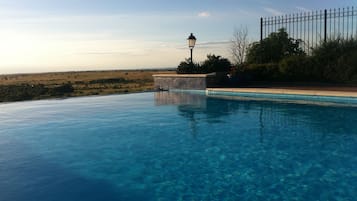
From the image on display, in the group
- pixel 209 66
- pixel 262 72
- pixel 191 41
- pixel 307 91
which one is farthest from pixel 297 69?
pixel 191 41

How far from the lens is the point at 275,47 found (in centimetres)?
1902

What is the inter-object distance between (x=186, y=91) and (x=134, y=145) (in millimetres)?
10674

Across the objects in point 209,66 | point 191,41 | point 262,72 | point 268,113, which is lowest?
point 268,113

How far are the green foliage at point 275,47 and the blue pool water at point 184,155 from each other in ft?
23.8

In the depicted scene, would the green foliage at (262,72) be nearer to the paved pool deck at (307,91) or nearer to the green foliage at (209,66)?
the green foliage at (209,66)

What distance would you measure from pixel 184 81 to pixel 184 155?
1170 cm

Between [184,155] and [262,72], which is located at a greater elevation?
[262,72]

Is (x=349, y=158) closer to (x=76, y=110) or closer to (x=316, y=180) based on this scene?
(x=316, y=180)

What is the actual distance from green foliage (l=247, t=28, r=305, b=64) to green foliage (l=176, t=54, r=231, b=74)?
6.20ft

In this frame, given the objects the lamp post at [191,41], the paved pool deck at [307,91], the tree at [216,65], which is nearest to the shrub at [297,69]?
the paved pool deck at [307,91]

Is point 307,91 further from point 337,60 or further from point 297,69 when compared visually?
point 297,69

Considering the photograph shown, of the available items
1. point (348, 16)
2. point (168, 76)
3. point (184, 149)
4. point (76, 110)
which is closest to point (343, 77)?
point (348, 16)

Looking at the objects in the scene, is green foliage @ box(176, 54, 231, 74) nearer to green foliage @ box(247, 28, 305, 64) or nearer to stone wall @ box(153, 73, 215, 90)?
stone wall @ box(153, 73, 215, 90)

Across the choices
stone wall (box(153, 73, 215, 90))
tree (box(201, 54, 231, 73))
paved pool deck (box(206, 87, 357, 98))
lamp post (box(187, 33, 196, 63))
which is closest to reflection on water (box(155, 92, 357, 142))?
paved pool deck (box(206, 87, 357, 98))
